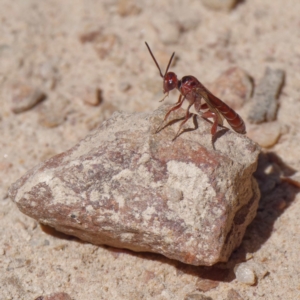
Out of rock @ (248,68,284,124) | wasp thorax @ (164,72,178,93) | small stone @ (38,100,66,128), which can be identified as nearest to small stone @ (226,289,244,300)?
wasp thorax @ (164,72,178,93)

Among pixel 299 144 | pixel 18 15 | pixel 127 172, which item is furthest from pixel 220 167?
pixel 18 15

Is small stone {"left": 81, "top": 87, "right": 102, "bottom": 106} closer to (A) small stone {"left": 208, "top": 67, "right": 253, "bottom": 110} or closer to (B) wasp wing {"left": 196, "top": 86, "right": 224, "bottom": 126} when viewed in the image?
(A) small stone {"left": 208, "top": 67, "right": 253, "bottom": 110}

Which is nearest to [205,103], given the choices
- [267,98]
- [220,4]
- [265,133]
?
[265,133]

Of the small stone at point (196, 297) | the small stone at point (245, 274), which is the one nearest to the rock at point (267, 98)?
the small stone at point (245, 274)

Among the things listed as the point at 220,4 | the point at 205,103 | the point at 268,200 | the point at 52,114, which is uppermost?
the point at 205,103

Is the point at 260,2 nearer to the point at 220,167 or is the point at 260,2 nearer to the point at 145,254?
the point at 220,167

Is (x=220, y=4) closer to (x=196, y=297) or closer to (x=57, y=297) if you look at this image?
(x=196, y=297)
